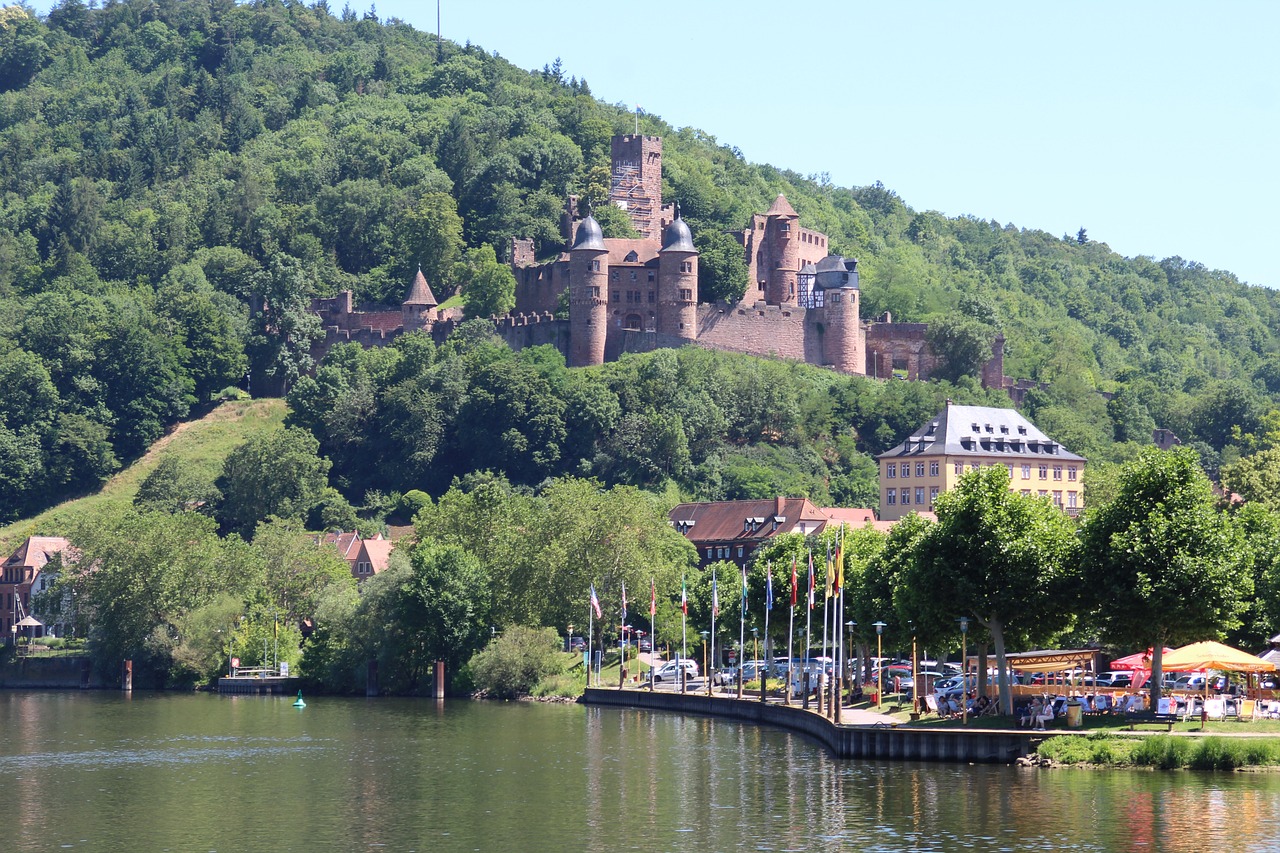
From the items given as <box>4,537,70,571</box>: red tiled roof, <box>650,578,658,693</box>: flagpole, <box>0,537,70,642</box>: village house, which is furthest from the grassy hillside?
<box>650,578,658,693</box>: flagpole

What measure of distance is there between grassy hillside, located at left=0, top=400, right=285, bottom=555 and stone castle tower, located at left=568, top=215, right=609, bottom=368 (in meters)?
25.5

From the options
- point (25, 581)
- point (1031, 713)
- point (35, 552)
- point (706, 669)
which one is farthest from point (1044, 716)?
point (35, 552)

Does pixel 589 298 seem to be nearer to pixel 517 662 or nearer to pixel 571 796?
pixel 517 662

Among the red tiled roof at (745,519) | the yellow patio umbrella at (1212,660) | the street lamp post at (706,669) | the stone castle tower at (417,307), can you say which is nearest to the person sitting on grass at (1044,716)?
the yellow patio umbrella at (1212,660)

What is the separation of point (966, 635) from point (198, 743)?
98.6ft

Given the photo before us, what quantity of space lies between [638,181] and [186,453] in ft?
166

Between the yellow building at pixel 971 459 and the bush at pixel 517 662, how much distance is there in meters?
46.3

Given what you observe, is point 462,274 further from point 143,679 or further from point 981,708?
point 981,708

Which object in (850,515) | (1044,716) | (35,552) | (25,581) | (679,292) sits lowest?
(1044,716)

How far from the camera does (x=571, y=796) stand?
59.1 metres

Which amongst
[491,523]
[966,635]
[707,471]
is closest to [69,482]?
[707,471]

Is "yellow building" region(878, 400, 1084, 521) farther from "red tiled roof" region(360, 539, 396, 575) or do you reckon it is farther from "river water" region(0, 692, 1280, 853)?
"river water" region(0, 692, 1280, 853)

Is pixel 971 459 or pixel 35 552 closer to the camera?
pixel 971 459

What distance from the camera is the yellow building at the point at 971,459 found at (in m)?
144
